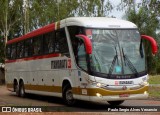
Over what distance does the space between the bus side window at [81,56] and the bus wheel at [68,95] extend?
167 centimetres

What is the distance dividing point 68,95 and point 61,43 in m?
2.30

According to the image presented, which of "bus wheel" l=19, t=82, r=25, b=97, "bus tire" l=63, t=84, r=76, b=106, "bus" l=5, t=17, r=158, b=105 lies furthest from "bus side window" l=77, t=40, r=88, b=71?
"bus wheel" l=19, t=82, r=25, b=97

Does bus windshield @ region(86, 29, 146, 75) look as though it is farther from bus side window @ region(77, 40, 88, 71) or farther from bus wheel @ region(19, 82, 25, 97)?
bus wheel @ region(19, 82, 25, 97)

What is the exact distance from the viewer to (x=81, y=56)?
16.3 m

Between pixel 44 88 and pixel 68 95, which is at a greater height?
pixel 44 88

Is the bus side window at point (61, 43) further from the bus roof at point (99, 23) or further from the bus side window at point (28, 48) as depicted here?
the bus side window at point (28, 48)

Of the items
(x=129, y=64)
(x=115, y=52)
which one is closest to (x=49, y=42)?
(x=115, y=52)

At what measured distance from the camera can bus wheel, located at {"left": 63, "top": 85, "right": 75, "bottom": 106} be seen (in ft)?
57.1

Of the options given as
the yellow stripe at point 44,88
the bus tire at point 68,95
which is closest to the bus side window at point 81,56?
the bus tire at point 68,95

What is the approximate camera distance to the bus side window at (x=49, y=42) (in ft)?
62.6

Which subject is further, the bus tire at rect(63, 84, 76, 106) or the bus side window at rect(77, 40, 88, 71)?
the bus tire at rect(63, 84, 76, 106)

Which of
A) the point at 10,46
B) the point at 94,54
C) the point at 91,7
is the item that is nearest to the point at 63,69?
the point at 94,54

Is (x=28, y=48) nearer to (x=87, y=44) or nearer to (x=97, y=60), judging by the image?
(x=97, y=60)

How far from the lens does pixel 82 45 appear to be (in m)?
16.2
